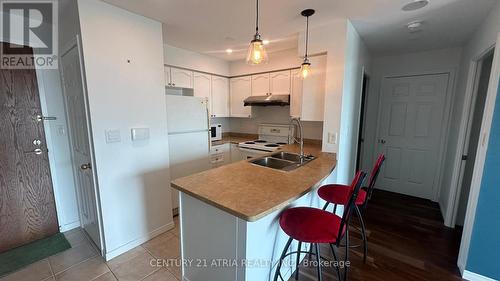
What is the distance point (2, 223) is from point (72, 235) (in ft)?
2.00

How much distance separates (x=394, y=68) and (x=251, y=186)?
3607 mm

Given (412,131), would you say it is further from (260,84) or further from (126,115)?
(126,115)

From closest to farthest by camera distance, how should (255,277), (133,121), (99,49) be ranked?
(255,277) < (99,49) < (133,121)

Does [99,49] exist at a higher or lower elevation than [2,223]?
higher

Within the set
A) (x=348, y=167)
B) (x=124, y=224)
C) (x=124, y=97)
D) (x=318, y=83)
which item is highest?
(x=318, y=83)

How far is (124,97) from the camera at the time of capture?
1.98 meters

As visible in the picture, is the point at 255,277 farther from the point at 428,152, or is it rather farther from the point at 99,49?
the point at 428,152

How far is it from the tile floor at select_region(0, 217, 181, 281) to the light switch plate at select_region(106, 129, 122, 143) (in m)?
1.18

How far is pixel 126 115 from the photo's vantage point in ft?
6.60

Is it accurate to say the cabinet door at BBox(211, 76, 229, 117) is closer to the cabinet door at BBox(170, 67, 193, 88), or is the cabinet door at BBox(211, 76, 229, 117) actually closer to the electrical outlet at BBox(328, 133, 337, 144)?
the cabinet door at BBox(170, 67, 193, 88)

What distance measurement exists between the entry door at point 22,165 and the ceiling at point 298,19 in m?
1.41

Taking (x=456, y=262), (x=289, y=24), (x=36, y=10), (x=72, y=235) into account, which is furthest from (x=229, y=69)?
(x=456, y=262)

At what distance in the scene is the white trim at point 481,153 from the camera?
160 cm

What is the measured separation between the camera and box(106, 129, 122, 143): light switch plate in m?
1.90
